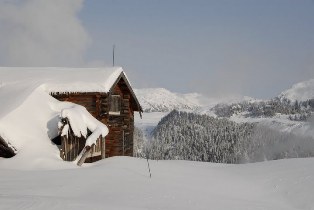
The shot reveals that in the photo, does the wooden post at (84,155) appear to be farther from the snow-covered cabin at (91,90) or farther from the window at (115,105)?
the window at (115,105)

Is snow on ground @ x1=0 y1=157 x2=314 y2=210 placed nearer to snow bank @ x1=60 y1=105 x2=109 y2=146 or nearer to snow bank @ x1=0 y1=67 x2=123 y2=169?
snow bank @ x1=60 y1=105 x2=109 y2=146

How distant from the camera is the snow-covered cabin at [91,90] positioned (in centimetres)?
2160

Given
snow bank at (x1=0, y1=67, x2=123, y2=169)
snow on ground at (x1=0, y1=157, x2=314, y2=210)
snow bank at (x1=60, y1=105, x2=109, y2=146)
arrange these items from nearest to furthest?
1. snow on ground at (x1=0, y1=157, x2=314, y2=210)
2. snow bank at (x1=0, y1=67, x2=123, y2=169)
3. snow bank at (x1=60, y1=105, x2=109, y2=146)

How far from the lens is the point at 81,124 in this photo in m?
18.8

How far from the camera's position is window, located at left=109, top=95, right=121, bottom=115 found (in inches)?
1004

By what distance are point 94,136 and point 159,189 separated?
7.09m

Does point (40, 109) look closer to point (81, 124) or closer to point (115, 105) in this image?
point (81, 124)

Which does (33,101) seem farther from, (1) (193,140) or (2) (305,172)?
(1) (193,140)

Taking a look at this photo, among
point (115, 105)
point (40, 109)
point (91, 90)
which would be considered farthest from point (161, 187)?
point (115, 105)

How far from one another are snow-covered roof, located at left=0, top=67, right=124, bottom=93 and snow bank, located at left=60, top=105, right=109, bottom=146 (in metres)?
2.50

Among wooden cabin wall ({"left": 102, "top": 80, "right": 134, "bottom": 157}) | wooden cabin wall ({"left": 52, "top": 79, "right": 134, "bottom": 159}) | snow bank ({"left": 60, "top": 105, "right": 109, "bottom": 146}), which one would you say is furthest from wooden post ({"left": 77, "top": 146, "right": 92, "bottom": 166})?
wooden cabin wall ({"left": 102, "top": 80, "right": 134, "bottom": 157})

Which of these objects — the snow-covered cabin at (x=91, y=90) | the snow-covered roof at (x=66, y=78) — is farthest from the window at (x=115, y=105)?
the snow-covered roof at (x=66, y=78)


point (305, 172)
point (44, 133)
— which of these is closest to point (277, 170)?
point (305, 172)

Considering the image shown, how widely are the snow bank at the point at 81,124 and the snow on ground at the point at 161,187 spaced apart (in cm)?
164
